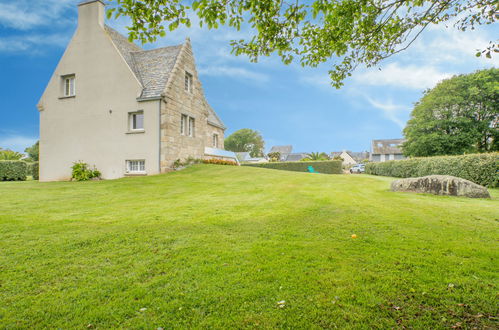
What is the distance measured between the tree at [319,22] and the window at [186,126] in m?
12.3

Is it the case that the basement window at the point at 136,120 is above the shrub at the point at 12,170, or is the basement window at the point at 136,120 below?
above

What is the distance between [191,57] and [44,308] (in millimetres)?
20058

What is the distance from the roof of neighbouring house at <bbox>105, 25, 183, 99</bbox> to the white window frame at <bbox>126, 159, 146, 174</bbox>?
431 cm

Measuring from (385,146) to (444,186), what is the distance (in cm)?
6294

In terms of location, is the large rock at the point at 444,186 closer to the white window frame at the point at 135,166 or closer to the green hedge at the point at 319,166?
the white window frame at the point at 135,166

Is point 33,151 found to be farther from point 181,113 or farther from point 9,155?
point 181,113

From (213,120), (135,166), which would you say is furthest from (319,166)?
(135,166)

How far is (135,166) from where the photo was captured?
1688 cm

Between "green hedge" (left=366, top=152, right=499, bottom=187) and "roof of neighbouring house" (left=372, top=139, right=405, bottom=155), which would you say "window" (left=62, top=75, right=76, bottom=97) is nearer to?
"green hedge" (left=366, top=152, right=499, bottom=187)

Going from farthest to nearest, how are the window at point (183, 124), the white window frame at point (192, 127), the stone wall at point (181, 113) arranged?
the white window frame at point (192, 127) < the window at point (183, 124) < the stone wall at point (181, 113)

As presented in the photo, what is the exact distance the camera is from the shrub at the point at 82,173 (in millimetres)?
16781

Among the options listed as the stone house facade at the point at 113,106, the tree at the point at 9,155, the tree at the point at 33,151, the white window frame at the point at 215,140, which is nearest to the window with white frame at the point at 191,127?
the stone house facade at the point at 113,106

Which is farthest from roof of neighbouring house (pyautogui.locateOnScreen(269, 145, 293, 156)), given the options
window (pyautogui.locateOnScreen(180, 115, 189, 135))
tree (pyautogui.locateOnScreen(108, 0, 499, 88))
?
tree (pyautogui.locateOnScreen(108, 0, 499, 88))

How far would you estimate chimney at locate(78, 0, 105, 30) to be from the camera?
17797 mm
